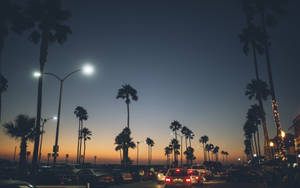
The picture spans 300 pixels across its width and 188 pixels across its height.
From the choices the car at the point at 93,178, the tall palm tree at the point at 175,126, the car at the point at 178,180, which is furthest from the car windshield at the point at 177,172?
the tall palm tree at the point at 175,126

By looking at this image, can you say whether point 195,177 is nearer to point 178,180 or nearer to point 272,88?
point 178,180

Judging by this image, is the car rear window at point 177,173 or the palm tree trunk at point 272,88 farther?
the palm tree trunk at point 272,88

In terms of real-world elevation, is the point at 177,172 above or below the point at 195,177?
above

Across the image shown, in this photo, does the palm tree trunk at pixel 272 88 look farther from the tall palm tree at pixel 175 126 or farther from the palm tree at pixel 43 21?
the tall palm tree at pixel 175 126

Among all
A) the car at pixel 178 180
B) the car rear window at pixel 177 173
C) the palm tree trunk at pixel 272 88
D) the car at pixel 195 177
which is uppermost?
the palm tree trunk at pixel 272 88

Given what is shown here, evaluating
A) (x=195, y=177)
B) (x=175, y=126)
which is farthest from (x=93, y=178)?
(x=175, y=126)

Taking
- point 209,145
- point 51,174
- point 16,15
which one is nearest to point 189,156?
point 209,145

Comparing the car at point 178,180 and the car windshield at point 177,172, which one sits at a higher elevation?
the car windshield at point 177,172

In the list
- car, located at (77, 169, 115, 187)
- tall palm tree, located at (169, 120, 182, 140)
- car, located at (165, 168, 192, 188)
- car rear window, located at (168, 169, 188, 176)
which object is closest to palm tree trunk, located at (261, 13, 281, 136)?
car rear window, located at (168, 169, 188, 176)

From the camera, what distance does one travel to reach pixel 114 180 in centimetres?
2656

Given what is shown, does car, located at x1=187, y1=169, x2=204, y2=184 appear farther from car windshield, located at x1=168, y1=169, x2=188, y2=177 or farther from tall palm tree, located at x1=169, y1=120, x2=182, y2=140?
tall palm tree, located at x1=169, y1=120, x2=182, y2=140

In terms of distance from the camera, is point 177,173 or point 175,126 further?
point 175,126

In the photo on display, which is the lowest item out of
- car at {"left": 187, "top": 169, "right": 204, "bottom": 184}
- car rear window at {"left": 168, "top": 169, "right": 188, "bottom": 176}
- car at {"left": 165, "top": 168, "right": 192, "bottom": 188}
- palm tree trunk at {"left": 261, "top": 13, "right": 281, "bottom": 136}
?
car at {"left": 187, "top": 169, "right": 204, "bottom": 184}

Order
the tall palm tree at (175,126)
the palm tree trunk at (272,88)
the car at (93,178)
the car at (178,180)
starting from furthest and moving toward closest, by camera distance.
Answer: the tall palm tree at (175,126)
the palm tree trunk at (272,88)
the car at (93,178)
the car at (178,180)
